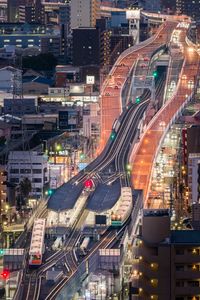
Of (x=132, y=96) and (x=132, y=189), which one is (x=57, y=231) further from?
(x=132, y=96)

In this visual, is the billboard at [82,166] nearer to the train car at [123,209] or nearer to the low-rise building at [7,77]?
the train car at [123,209]

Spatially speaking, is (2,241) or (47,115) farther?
(47,115)

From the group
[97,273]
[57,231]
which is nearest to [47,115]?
[57,231]

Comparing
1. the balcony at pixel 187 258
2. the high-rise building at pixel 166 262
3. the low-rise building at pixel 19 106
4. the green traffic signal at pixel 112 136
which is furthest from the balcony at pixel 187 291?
the low-rise building at pixel 19 106

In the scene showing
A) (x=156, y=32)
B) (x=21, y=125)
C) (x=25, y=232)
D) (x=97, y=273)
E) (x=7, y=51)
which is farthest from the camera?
(x=7, y=51)

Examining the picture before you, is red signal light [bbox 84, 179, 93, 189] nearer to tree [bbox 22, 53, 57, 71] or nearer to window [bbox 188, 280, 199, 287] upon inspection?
window [bbox 188, 280, 199, 287]

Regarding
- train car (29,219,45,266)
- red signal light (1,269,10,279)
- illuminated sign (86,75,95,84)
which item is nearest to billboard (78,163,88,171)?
train car (29,219,45,266)

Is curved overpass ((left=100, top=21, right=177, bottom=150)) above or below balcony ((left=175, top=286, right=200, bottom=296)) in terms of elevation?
below
